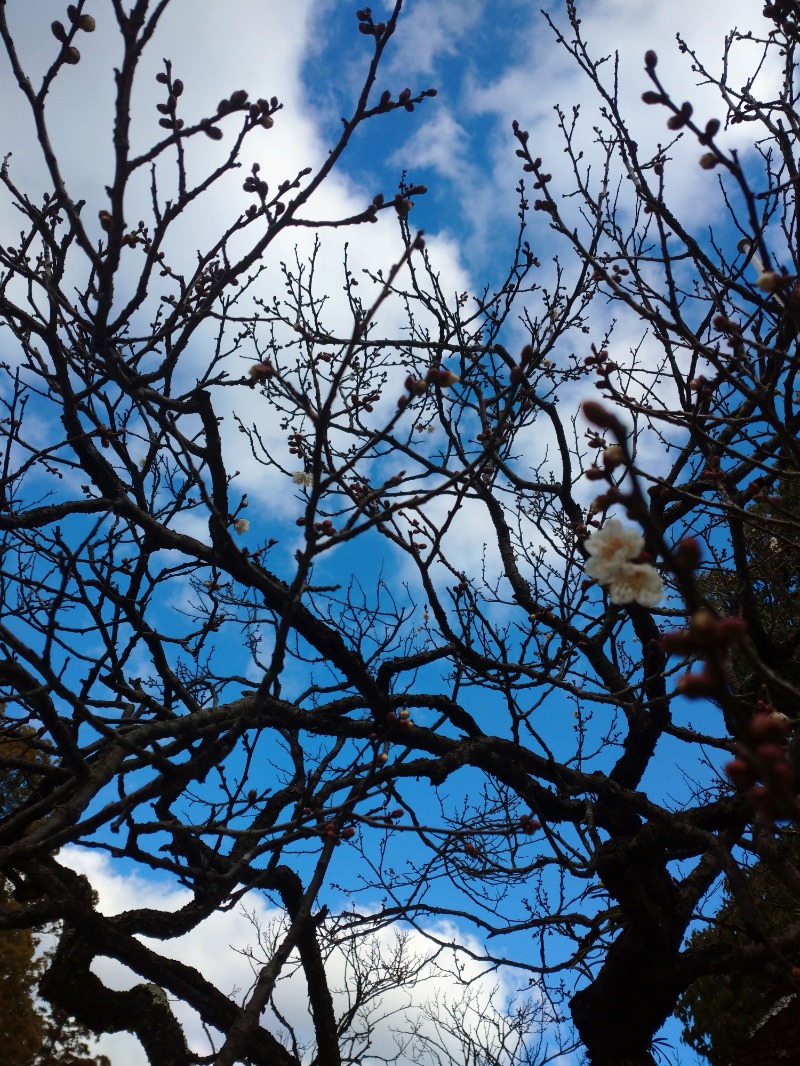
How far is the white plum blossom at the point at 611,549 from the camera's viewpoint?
1427mm

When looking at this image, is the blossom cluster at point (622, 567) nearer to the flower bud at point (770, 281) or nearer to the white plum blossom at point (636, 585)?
the white plum blossom at point (636, 585)

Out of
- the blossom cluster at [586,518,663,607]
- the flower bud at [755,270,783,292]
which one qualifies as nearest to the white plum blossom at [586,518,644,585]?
the blossom cluster at [586,518,663,607]

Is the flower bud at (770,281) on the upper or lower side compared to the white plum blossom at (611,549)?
upper

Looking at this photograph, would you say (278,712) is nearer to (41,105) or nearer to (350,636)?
(350,636)

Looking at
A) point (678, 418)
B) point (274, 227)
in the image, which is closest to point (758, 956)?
point (678, 418)

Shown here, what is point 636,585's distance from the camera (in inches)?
57.8

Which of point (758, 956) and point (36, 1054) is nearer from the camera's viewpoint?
point (758, 956)

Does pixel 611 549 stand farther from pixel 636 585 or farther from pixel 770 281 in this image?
pixel 770 281

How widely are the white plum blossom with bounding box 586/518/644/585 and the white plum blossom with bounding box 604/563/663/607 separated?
0.06 ft

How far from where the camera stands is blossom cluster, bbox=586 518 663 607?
4.67ft

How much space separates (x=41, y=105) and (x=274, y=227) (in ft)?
2.04

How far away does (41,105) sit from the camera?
1826 millimetres

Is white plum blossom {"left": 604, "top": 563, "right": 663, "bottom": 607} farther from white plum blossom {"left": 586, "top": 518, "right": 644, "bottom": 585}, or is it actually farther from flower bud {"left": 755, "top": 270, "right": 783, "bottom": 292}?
flower bud {"left": 755, "top": 270, "right": 783, "bottom": 292}

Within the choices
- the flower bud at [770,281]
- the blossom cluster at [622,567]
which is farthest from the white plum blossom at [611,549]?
the flower bud at [770,281]
